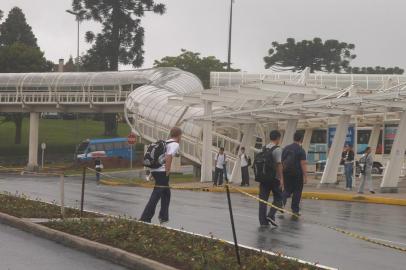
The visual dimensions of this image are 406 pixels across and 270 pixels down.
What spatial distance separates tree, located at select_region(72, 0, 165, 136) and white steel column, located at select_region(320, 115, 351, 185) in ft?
146

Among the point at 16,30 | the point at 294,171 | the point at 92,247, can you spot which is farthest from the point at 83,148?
the point at 16,30

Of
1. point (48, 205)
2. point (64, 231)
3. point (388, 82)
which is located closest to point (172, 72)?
point (388, 82)

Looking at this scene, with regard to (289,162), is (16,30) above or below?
above

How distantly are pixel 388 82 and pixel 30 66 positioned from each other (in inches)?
2441

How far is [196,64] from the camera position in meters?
89.5

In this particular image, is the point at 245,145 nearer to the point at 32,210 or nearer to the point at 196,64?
the point at 32,210

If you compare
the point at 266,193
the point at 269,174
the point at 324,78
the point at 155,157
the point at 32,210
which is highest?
the point at 324,78

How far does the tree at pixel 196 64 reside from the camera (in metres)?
89.1

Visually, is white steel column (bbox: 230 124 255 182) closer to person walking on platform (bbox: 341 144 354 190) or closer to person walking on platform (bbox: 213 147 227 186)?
person walking on platform (bbox: 213 147 227 186)

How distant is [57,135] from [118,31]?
22.7 m

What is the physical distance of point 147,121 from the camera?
40.8 m

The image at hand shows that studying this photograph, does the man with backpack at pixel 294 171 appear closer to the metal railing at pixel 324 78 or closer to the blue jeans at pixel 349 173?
the blue jeans at pixel 349 173

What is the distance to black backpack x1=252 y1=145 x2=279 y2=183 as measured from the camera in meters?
12.2

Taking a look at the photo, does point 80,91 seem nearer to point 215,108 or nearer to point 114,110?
point 114,110
